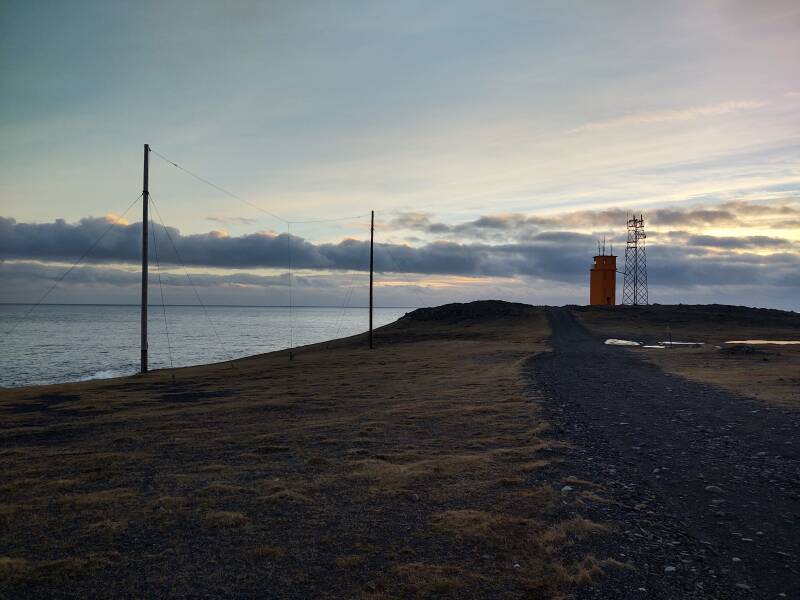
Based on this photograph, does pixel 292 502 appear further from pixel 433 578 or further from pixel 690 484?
pixel 690 484

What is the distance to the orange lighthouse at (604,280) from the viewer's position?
331 feet

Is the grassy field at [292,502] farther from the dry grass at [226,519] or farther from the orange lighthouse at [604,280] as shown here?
the orange lighthouse at [604,280]

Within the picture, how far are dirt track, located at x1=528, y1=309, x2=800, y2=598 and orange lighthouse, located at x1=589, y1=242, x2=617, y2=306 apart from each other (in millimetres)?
85140

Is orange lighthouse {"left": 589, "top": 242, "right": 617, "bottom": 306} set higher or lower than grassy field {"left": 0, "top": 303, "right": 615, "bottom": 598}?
higher

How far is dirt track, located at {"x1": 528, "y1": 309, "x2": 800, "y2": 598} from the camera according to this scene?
619 centimetres

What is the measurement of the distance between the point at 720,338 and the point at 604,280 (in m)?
47.1

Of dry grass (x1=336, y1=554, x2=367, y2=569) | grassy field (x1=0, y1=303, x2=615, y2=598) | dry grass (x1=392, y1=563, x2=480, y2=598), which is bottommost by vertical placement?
grassy field (x1=0, y1=303, x2=615, y2=598)

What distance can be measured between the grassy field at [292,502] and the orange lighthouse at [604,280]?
3491 inches

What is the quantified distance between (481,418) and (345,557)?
31.2 ft

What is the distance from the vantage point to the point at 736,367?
28.4 metres

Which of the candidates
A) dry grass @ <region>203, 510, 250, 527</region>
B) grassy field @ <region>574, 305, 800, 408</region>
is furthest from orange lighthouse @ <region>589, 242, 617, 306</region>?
dry grass @ <region>203, 510, 250, 527</region>

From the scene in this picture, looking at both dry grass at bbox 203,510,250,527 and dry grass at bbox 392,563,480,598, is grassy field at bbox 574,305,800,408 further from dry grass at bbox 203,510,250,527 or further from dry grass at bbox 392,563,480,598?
dry grass at bbox 203,510,250,527

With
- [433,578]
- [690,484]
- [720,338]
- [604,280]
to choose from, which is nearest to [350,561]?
[433,578]

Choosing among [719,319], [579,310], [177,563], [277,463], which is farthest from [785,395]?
[579,310]
